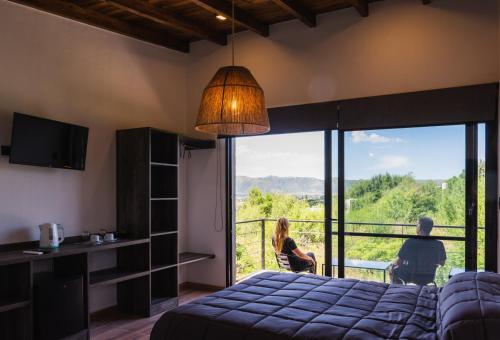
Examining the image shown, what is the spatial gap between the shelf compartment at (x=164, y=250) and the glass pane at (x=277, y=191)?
35.5 inches

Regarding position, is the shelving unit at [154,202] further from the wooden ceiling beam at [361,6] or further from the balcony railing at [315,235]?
the wooden ceiling beam at [361,6]

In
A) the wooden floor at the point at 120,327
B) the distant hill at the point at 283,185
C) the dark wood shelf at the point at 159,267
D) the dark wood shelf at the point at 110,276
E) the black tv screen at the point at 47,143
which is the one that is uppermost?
the black tv screen at the point at 47,143

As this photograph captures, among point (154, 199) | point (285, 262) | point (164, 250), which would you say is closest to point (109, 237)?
point (154, 199)

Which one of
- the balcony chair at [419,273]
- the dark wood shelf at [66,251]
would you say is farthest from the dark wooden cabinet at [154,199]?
the balcony chair at [419,273]

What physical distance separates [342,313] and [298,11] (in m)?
2.94

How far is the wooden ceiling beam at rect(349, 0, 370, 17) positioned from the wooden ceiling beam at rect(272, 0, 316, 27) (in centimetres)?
50

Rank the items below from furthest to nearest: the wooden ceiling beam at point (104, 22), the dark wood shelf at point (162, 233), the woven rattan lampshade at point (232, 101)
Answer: the dark wood shelf at point (162, 233)
the wooden ceiling beam at point (104, 22)
the woven rattan lampshade at point (232, 101)

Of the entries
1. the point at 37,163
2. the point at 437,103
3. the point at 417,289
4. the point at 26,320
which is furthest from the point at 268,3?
the point at 26,320

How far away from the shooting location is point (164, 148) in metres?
4.69

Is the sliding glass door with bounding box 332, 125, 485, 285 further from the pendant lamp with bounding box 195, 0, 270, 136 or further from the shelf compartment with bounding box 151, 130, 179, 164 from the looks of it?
the pendant lamp with bounding box 195, 0, 270, 136

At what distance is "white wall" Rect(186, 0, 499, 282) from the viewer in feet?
12.1

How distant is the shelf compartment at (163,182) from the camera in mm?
4598

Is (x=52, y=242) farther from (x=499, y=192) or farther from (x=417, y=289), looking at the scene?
(x=499, y=192)

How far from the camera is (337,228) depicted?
431cm
